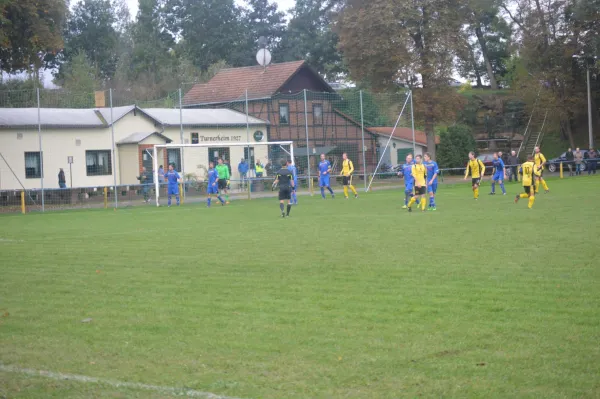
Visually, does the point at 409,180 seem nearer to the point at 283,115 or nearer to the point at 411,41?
the point at 283,115

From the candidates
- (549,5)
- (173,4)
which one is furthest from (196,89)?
(173,4)

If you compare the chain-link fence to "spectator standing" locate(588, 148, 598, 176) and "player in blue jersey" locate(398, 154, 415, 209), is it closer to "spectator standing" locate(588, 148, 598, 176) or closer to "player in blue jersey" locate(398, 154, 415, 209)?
"player in blue jersey" locate(398, 154, 415, 209)

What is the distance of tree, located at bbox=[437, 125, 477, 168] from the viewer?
5659cm

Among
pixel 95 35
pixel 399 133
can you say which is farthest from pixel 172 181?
pixel 95 35

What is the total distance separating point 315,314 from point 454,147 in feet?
161

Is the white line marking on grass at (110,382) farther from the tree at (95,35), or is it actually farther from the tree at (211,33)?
the tree at (211,33)

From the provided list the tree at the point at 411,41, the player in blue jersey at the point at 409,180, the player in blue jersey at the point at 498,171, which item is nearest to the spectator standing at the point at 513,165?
the tree at the point at 411,41

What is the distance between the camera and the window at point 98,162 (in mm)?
39844

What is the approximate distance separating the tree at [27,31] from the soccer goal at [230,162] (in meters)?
7.08

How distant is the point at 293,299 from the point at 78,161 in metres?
31.2

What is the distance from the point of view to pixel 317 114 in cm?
4259

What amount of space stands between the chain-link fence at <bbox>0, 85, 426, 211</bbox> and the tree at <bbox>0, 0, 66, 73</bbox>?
196 centimetres

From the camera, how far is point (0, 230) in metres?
22.6

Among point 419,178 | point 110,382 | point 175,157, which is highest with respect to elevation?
point 175,157
